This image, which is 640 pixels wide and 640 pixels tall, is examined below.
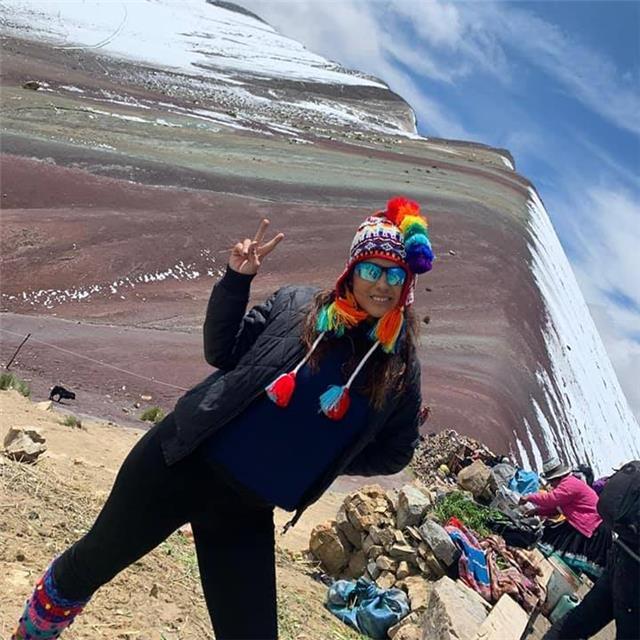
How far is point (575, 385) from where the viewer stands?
62.7 feet

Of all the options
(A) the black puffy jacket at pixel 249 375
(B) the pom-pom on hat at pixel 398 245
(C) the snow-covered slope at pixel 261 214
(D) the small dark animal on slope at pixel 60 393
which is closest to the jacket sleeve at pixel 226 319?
(A) the black puffy jacket at pixel 249 375

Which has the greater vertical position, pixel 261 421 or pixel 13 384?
pixel 261 421

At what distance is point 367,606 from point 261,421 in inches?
110

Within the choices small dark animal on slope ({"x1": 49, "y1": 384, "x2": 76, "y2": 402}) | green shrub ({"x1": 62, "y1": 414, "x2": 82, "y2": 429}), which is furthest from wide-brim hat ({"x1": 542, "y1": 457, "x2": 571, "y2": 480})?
small dark animal on slope ({"x1": 49, "y1": 384, "x2": 76, "y2": 402})

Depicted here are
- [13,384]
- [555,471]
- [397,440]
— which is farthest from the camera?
[13,384]

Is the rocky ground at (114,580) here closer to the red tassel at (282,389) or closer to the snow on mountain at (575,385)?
the red tassel at (282,389)

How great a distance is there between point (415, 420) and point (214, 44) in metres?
53.4

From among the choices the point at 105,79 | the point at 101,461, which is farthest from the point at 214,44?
the point at 101,461

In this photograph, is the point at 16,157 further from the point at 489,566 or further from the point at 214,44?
the point at 214,44

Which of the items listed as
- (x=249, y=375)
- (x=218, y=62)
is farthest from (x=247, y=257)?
(x=218, y=62)

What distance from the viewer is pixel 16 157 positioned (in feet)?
55.5

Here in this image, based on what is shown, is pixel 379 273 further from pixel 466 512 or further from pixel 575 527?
pixel 466 512

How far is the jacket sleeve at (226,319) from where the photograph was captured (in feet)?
6.91

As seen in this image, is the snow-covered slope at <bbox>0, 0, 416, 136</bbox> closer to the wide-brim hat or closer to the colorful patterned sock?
the wide-brim hat
